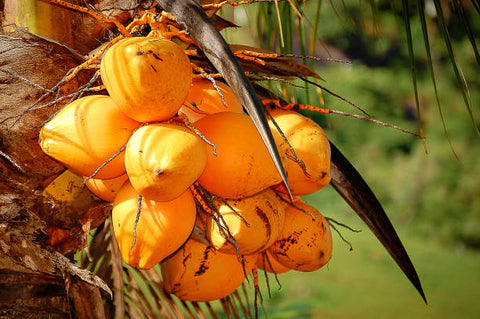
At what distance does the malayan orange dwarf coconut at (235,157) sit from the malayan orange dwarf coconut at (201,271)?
0.46 ft

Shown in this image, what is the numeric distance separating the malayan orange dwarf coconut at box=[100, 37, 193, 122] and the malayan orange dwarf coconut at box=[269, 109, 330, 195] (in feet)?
0.76

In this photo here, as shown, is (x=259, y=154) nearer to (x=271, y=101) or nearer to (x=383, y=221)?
(x=271, y=101)

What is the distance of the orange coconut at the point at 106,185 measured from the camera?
77 centimetres

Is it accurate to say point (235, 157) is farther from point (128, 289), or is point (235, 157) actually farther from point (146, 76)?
point (128, 289)

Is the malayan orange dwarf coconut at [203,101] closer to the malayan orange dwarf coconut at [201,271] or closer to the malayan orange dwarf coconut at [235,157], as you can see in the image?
the malayan orange dwarf coconut at [235,157]

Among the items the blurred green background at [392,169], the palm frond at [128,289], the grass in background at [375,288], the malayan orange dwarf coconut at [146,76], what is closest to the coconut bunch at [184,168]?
the malayan orange dwarf coconut at [146,76]

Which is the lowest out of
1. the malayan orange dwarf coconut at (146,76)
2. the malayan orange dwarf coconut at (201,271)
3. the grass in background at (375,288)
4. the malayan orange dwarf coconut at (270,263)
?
the grass in background at (375,288)

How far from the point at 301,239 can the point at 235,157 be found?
0.77ft

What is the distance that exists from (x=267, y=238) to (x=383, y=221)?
293mm

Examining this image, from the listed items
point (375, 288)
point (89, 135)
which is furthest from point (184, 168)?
point (375, 288)

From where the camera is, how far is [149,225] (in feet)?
2.28

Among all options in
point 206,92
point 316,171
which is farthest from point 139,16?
point 316,171

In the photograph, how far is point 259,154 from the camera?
72 centimetres

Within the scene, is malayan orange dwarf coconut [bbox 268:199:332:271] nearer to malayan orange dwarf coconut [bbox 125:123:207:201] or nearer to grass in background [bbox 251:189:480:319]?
malayan orange dwarf coconut [bbox 125:123:207:201]
